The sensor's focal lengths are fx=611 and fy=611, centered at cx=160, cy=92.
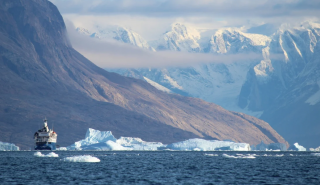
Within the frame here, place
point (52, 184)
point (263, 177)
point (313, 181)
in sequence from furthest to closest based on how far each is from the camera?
point (263, 177), point (313, 181), point (52, 184)

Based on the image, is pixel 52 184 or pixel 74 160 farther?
pixel 74 160

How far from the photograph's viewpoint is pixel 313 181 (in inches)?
4446

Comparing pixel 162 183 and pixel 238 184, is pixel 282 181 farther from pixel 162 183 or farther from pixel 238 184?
pixel 162 183

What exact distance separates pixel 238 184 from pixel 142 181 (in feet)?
57.7

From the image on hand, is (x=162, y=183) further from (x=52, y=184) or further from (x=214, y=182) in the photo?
(x=52, y=184)

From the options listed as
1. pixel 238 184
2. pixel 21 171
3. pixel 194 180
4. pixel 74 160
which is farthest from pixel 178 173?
pixel 74 160

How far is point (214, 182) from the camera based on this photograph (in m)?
111

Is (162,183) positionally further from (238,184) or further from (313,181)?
(313,181)

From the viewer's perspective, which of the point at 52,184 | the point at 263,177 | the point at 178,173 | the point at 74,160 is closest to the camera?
the point at 52,184

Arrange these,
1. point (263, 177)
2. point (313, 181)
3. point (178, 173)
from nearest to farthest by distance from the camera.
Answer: point (313, 181), point (263, 177), point (178, 173)

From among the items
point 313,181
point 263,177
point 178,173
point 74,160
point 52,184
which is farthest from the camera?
point 74,160

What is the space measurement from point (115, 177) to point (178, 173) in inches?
697

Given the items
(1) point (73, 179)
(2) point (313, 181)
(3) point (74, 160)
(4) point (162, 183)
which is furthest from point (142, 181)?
(3) point (74, 160)

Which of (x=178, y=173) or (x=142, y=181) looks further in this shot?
(x=178, y=173)
